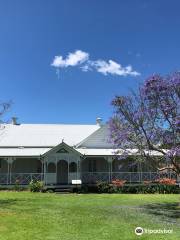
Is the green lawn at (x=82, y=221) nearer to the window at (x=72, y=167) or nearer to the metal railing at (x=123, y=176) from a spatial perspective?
the metal railing at (x=123, y=176)

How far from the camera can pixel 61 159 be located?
33500 mm

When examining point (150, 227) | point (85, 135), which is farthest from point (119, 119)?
point (85, 135)

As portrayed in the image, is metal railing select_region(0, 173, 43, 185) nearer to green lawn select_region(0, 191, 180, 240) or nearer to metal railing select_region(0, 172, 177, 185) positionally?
metal railing select_region(0, 172, 177, 185)

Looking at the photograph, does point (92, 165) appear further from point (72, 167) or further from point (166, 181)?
point (166, 181)

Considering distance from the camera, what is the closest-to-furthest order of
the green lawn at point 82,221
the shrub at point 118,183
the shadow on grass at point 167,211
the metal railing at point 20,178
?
the green lawn at point 82,221
the shadow on grass at point 167,211
the shrub at point 118,183
the metal railing at point 20,178

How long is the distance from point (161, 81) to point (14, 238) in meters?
12.3

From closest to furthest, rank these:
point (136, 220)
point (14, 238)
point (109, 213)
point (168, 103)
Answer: point (14, 238), point (136, 220), point (109, 213), point (168, 103)

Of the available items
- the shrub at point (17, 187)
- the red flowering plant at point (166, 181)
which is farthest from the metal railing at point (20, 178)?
the red flowering plant at point (166, 181)

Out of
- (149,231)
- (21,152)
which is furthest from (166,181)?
(149,231)

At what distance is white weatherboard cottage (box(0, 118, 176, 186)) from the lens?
109 ft

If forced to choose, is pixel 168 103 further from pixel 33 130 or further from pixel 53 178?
pixel 33 130

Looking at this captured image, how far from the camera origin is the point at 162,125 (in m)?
21.4

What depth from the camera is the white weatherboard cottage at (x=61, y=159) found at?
1310 inches

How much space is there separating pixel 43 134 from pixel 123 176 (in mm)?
10097
